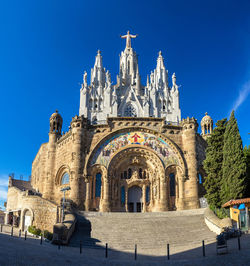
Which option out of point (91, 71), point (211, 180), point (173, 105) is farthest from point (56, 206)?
point (91, 71)

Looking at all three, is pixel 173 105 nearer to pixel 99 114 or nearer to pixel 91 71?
pixel 99 114

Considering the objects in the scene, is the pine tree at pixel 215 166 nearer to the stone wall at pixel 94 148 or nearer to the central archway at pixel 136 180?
the stone wall at pixel 94 148

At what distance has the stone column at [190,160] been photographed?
3169 cm

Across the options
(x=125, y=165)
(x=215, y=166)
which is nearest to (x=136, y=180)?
(x=125, y=165)

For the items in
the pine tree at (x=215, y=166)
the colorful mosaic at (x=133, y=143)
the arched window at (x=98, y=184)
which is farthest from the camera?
the colorful mosaic at (x=133, y=143)

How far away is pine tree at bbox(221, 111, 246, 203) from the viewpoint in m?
24.0

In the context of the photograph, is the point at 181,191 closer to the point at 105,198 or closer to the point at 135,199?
the point at 135,199

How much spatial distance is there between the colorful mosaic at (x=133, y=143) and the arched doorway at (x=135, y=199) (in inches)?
182

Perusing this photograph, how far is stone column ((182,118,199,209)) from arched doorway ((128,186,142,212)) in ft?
18.1

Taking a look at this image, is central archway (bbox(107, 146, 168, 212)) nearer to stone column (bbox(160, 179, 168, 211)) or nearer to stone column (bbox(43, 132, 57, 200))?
stone column (bbox(160, 179, 168, 211))

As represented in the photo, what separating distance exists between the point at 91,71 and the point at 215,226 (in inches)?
2080

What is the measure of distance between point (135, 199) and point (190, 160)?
25.6 feet

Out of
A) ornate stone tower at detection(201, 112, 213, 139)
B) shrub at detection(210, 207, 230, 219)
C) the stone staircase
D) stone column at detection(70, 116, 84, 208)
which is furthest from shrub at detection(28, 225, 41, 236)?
ornate stone tower at detection(201, 112, 213, 139)

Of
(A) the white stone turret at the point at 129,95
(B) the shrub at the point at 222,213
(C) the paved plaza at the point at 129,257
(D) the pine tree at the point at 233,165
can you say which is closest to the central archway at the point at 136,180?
(B) the shrub at the point at 222,213
